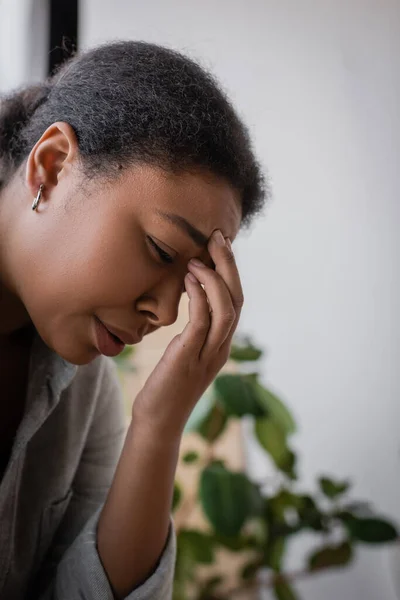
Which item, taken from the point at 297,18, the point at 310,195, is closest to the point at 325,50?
the point at 297,18

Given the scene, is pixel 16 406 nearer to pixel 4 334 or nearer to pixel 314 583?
pixel 4 334

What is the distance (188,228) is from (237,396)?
22.7 inches

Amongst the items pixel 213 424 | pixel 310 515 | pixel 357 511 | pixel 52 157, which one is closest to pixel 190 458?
pixel 213 424

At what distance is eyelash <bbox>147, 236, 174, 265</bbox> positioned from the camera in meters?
0.67

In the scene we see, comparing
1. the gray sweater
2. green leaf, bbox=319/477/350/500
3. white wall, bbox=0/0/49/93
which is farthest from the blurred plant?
white wall, bbox=0/0/49/93

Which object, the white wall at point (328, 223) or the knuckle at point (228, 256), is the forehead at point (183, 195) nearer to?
the knuckle at point (228, 256)

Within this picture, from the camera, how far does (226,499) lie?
3.88 feet

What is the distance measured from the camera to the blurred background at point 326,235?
163 cm

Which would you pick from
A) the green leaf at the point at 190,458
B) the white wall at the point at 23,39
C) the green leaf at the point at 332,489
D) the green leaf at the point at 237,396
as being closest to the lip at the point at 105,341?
the green leaf at the point at 237,396

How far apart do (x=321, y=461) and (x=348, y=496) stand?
0.11m

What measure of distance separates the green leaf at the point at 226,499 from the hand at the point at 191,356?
46 centimetres

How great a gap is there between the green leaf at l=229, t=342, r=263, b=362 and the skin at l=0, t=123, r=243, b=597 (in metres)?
0.43

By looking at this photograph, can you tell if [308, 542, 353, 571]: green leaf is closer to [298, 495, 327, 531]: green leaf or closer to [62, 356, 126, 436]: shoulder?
[298, 495, 327, 531]: green leaf

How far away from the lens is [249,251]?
1.73 m
